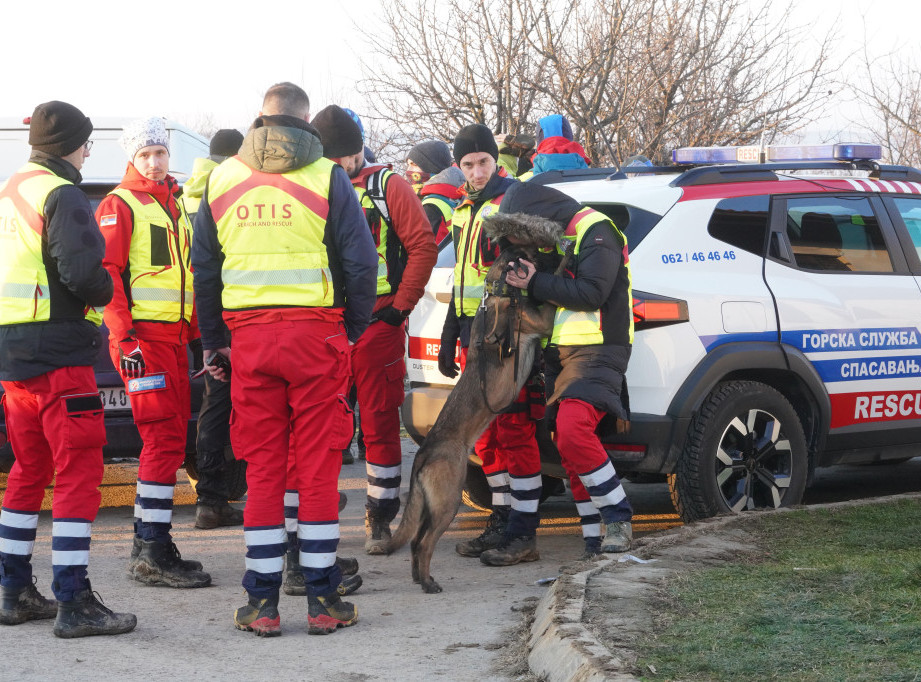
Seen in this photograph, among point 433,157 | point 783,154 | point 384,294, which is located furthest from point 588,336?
point 433,157

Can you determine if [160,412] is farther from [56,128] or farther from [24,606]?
[56,128]

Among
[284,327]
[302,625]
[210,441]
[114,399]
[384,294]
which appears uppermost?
[384,294]

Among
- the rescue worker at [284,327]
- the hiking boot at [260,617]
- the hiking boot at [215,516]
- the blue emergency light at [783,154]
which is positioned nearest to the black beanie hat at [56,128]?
the rescue worker at [284,327]

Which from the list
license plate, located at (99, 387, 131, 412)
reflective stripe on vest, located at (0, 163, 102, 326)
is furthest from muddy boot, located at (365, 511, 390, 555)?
reflective stripe on vest, located at (0, 163, 102, 326)

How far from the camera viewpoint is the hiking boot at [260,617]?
15.2 feet

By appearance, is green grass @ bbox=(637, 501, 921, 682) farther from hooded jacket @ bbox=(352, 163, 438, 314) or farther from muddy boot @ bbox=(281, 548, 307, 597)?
hooded jacket @ bbox=(352, 163, 438, 314)

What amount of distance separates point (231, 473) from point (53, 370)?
2425 millimetres

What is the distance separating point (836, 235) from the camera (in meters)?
6.41

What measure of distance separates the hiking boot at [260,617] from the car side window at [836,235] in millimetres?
3346

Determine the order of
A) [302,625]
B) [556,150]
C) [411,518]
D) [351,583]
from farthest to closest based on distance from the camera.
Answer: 1. [556,150]
2. [351,583]
3. [411,518]
4. [302,625]

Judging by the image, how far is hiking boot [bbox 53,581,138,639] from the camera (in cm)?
464

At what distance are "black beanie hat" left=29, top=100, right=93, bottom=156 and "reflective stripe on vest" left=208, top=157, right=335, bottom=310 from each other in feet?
2.46

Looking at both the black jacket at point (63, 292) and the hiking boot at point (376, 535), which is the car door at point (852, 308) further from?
the black jacket at point (63, 292)

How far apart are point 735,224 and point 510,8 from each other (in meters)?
7.76
